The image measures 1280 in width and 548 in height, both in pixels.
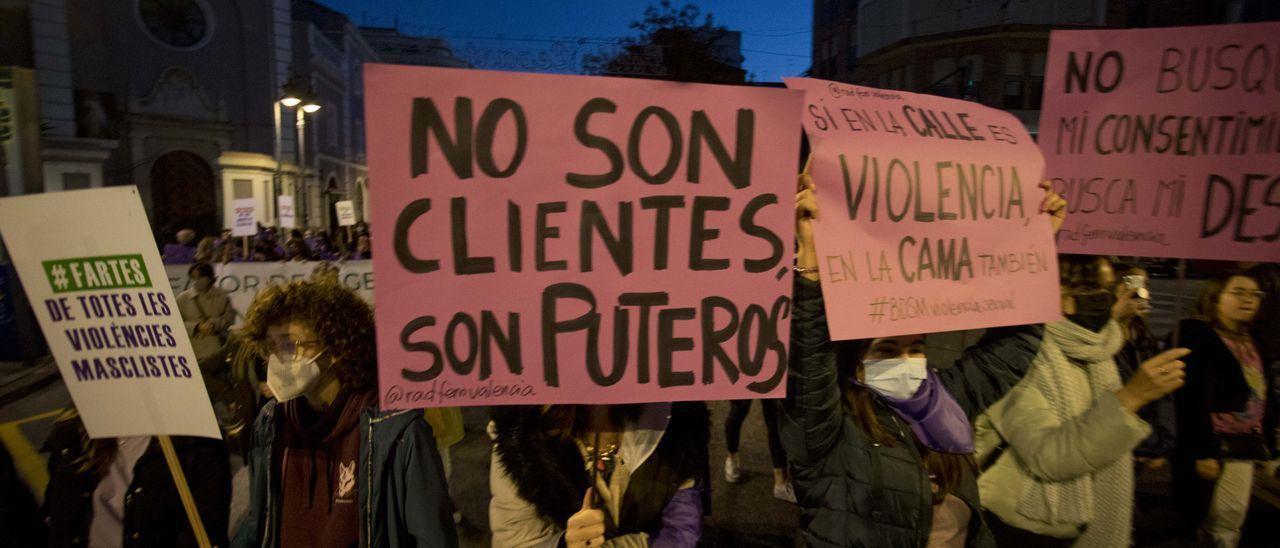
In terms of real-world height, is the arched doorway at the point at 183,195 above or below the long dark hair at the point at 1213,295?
above

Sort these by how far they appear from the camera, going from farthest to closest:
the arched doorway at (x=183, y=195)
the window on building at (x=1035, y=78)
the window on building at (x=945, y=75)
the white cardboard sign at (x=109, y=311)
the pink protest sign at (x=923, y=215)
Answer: the window on building at (x=945, y=75) → the window on building at (x=1035, y=78) → the arched doorway at (x=183, y=195) → the pink protest sign at (x=923, y=215) → the white cardboard sign at (x=109, y=311)

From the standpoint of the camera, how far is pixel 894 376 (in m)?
2.36

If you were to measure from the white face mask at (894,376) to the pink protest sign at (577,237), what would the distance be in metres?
0.47

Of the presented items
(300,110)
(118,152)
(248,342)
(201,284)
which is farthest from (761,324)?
(118,152)

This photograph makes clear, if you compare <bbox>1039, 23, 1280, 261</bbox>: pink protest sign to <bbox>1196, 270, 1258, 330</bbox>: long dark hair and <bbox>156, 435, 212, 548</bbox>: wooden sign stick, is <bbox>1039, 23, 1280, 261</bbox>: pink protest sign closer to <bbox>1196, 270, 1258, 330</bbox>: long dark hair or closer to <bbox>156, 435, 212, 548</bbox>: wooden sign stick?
<bbox>1196, 270, 1258, 330</bbox>: long dark hair

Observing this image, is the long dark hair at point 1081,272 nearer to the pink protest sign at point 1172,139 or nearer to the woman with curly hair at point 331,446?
the pink protest sign at point 1172,139

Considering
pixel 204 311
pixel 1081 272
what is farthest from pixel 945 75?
pixel 204 311

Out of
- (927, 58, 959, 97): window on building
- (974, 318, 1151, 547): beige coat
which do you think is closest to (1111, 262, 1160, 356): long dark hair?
(974, 318, 1151, 547): beige coat

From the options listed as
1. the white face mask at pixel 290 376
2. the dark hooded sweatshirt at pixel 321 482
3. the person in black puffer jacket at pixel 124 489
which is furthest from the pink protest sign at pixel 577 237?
the person in black puffer jacket at pixel 124 489

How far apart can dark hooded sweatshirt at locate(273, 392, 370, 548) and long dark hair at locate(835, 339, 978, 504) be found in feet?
5.24

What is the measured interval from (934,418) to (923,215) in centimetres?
69

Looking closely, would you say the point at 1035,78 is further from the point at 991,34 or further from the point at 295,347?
the point at 295,347

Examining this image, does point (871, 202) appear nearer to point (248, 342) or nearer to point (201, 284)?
point (248, 342)

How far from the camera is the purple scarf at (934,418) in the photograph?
7.68ft
